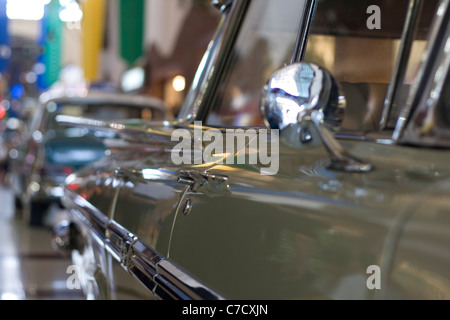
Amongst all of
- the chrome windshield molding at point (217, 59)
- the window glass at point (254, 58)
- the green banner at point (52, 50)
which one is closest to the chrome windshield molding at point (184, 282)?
the window glass at point (254, 58)

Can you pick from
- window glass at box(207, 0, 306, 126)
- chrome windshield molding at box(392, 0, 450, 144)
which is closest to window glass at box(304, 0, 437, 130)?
window glass at box(207, 0, 306, 126)

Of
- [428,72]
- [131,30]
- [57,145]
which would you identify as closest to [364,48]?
[428,72]

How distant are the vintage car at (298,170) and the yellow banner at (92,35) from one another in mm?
22851

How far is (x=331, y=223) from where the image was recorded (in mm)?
976

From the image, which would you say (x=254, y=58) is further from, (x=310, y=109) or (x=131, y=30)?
(x=131, y=30)

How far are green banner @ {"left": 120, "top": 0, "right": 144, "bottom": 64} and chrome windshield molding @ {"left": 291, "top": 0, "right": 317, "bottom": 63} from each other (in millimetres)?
18855

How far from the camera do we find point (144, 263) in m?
1.67

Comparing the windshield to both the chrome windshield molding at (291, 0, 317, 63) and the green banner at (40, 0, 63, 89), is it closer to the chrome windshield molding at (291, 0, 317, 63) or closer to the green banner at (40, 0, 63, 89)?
the chrome windshield molding at (291, 0, 317, 63)

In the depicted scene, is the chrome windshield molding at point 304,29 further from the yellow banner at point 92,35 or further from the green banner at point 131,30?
the yellow banner at point 92,35

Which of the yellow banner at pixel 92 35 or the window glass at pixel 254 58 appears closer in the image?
the window glass at pixel 254 58

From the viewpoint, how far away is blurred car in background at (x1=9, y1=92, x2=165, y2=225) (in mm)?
6312

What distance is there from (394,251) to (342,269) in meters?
0.10

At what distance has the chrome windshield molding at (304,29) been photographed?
1.72m
